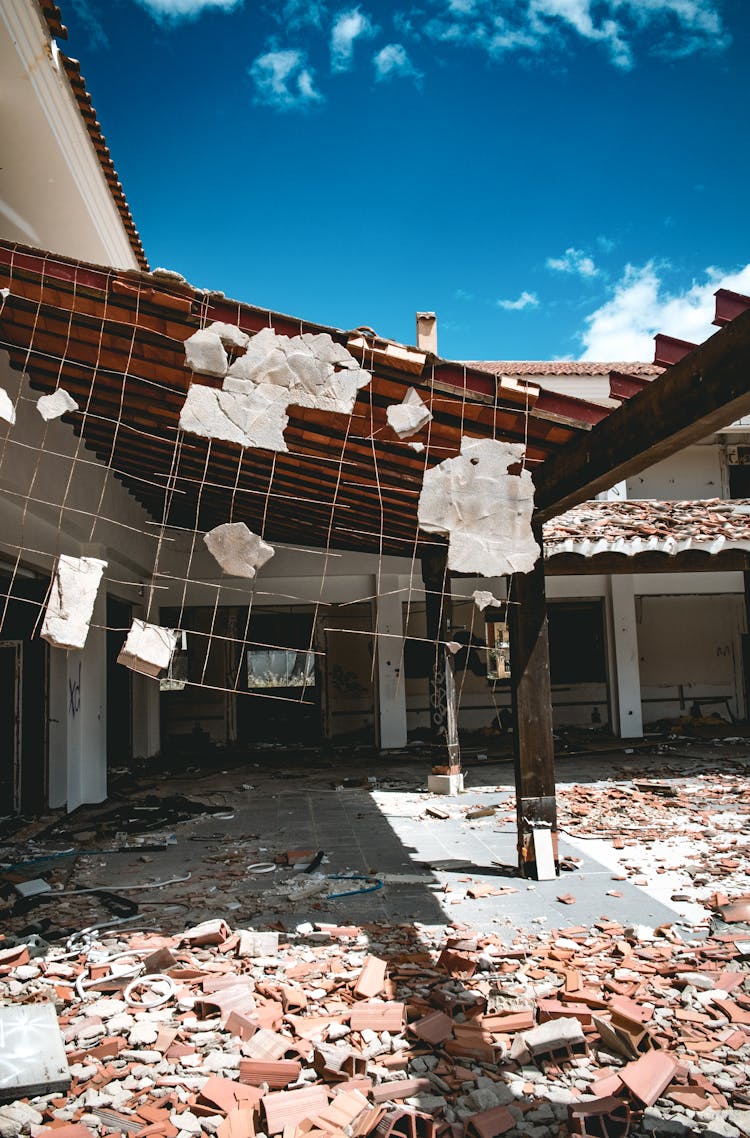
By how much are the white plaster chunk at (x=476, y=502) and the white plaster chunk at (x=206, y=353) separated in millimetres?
1489

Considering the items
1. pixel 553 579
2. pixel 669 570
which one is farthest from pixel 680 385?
pixel 553 579

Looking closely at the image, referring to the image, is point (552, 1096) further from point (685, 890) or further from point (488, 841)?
point (488, 841)

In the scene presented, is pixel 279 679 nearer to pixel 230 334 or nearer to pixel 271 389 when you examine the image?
pixel 271 389

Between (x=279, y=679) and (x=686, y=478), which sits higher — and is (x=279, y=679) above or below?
below

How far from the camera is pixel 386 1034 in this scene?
3.57m

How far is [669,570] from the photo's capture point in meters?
11.6

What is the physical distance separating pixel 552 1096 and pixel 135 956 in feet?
8.83

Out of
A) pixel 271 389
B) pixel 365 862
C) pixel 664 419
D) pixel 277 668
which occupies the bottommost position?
pixel 365 862

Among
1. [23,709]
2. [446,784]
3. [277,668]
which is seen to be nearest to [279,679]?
[277,668]

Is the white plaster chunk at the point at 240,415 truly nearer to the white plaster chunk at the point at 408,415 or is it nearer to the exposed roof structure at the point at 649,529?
the white plaster chunk at the point at 408,415

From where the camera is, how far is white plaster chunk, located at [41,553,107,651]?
434 cm

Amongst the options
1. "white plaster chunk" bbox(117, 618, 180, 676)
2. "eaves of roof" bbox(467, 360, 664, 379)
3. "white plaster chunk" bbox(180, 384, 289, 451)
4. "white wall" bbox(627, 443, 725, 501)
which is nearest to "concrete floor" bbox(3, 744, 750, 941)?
"white plaster chunk" bbox(117, 618, 180, 676)

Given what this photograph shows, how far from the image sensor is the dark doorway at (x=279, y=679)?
17.8 meters

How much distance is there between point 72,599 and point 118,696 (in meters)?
9.91
